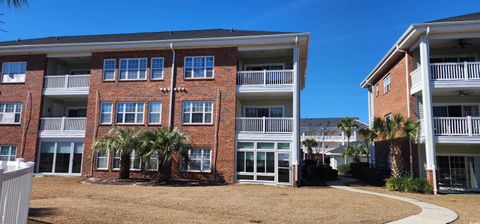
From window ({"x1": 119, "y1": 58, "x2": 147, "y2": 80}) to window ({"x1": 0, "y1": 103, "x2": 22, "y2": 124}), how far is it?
25.9ft

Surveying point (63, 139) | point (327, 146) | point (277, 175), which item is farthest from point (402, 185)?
point (327, 146)

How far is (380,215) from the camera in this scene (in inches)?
408

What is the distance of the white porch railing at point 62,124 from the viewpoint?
23500 mm

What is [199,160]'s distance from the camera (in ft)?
70.2

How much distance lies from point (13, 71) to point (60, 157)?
7324 mm

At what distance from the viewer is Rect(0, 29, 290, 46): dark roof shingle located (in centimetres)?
2333

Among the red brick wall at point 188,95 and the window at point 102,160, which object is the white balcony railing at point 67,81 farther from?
the window at point 102,160

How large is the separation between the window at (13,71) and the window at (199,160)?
44.9ft

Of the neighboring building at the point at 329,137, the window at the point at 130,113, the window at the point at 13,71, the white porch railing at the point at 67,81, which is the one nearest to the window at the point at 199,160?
the window at the point at 130,113

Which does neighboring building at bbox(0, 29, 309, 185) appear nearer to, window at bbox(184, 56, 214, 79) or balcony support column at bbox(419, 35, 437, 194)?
window at bbox(184, 56, 214, 79)

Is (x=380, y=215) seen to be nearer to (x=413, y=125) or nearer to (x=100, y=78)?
(x=413, y=125)

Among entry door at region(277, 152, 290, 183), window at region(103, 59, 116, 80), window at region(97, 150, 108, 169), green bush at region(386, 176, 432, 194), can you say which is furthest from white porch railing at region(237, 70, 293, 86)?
window at region(97, 150, 108, 169)

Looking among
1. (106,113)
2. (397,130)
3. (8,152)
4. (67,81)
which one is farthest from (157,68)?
(397,130)

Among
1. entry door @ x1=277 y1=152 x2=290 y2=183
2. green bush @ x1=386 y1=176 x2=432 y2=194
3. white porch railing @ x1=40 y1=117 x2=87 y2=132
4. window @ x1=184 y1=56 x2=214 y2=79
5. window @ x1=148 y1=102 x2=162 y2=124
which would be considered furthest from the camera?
white porch railing @ x1=40 y1=117 x2=87 y2=132
